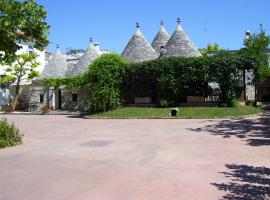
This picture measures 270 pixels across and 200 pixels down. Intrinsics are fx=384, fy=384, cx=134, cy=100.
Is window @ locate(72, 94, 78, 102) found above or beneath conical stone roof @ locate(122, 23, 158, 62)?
beneath

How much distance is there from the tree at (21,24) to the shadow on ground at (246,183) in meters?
8.76

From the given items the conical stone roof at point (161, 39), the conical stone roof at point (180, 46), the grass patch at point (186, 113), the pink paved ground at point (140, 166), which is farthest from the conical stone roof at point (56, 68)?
the pink paved ground at point (140, 166)

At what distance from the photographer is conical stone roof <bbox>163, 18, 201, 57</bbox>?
33.2m

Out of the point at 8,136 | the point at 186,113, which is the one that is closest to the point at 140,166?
the point at 8,136

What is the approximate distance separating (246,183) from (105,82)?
22409 mm

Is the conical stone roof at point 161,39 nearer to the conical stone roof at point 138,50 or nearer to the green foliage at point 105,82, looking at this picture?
the conical stone roof at point 138,50

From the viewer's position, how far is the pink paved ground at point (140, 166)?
794 centimetres

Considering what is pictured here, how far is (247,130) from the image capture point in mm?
17406

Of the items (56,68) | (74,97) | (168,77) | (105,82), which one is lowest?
(74,97)

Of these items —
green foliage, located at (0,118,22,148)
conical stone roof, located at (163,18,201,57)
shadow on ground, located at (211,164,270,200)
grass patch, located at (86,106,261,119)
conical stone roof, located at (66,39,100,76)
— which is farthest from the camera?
conical stone roof, located at (66,39,100,76)

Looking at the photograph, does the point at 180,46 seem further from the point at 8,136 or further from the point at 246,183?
the point at 246,183

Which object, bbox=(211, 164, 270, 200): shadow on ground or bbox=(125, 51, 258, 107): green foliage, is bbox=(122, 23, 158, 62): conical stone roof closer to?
bbox=(125, 51, 258, 107): green foliage

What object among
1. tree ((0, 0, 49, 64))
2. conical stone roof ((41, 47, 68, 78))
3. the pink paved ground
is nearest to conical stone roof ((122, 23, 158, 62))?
conical stone roof ((41, 47, 68, 78))

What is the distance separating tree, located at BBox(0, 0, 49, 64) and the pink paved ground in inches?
157
